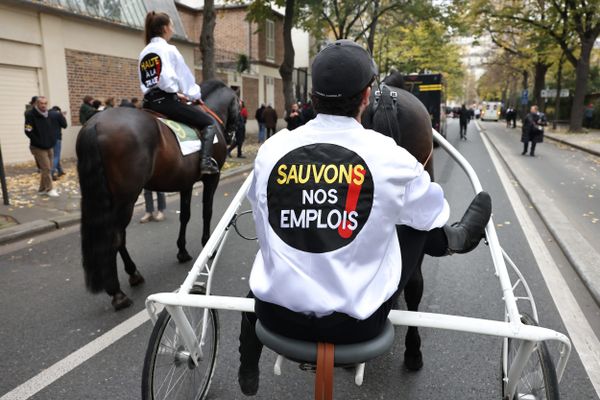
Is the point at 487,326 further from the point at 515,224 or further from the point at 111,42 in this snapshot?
the point at 111,42

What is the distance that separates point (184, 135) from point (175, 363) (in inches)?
120

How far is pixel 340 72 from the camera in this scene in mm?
1752

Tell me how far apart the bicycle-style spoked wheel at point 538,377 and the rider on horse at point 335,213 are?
718 millimetres

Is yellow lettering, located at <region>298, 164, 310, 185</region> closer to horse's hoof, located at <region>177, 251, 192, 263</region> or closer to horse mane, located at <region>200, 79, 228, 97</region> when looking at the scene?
horse's hoof, located at <region>177, 251, 192, 263</region>

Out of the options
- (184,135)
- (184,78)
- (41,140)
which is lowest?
(41,140)

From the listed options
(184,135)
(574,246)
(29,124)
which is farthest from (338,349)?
(29,124)

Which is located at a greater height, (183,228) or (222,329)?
(183,228)

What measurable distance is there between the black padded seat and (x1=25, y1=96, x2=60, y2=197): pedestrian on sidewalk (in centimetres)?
892

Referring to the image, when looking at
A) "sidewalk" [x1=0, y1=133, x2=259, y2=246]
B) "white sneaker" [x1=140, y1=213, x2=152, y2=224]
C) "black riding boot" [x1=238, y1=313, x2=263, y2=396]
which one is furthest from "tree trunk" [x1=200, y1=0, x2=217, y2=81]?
"black riding boot" [x1=238, y1=313, x2=263, y2=396]

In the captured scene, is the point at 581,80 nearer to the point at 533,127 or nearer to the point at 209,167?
the point at 533,127

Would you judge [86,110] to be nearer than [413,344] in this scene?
No

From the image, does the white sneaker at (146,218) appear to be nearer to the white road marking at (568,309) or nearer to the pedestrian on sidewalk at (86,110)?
the white road marking at (568,309)

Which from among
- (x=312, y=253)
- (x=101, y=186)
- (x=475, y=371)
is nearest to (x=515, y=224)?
(x=475, y=371)

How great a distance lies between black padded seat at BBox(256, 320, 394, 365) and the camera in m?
1.71
